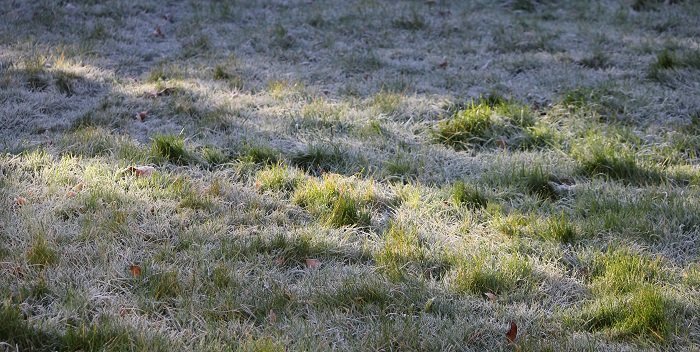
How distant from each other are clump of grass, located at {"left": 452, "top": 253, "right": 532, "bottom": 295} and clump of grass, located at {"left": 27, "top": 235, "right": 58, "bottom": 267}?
194 cm

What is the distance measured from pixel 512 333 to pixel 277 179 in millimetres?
2046

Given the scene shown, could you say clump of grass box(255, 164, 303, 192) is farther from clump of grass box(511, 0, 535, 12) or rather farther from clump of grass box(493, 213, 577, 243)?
clump of grass box(511, 0, 535, 12)

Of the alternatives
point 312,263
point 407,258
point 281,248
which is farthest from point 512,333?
point 281,248

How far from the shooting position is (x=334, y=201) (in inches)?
163

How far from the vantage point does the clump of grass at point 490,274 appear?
3.30 metres

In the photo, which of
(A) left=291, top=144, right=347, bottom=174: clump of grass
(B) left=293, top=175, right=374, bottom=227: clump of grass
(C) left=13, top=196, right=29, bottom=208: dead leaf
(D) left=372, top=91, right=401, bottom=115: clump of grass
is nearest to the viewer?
(C) left=13, top=196, right=29, bottom=208: dead leaf

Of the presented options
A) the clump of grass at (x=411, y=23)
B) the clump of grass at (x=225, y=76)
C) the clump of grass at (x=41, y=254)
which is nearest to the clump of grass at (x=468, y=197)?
the clump of grass at (x=41, y=254)

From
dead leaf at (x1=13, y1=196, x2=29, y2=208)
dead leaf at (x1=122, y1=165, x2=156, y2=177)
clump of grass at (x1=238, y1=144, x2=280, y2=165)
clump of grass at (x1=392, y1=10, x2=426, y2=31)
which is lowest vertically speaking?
clump of grass at (x1=392, y1=10, x2=426, y2=31)

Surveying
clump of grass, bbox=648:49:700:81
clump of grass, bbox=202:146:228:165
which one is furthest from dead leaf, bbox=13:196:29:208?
clump of grass, bbox=648:49:700:81

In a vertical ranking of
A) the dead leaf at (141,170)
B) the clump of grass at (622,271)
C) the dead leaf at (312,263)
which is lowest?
the clump of grass at (622,271)

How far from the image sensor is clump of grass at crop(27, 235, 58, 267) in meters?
3.24

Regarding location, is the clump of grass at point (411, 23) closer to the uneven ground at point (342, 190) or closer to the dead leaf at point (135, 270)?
the uneven ground at point (342, 190)

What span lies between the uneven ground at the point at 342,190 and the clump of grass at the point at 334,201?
15 mm

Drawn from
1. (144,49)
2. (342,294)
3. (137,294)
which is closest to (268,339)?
(342,294)
